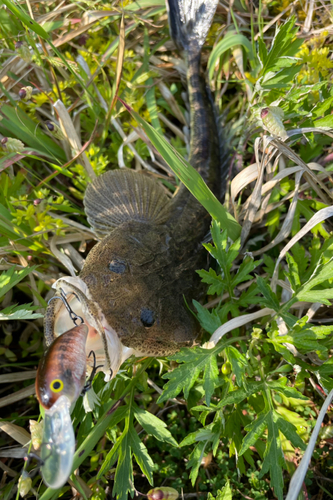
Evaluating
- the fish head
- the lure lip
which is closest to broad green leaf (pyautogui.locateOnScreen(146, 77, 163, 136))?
the fish head

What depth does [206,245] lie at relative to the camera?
2.26 meters

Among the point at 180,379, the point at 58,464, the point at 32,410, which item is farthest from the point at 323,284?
the point at 32,410

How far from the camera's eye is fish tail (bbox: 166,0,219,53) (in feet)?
11.3

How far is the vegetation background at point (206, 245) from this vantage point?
7.04ft

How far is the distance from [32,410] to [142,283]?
4.47 ft

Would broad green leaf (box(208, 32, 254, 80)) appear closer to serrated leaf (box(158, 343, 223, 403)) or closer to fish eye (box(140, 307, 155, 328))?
fish eye (box(140, 307, 155, 328))

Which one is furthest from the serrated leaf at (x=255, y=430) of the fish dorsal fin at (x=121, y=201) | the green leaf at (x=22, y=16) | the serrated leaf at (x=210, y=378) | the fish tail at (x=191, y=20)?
the fish tail at (x=191, y=20)

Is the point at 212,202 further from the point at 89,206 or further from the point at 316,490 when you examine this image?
the point at 316,490

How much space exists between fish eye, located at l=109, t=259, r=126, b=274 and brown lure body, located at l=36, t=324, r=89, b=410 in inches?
24.7

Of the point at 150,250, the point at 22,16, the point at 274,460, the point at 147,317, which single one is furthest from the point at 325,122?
the point at 22,16

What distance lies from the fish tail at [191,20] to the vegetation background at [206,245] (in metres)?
0.16

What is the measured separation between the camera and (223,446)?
263 cm

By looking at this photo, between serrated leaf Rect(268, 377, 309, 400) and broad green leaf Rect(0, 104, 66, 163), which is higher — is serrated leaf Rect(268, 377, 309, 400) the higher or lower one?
the lower one

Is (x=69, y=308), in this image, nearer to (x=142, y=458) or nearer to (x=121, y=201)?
(x=142, y=458)
